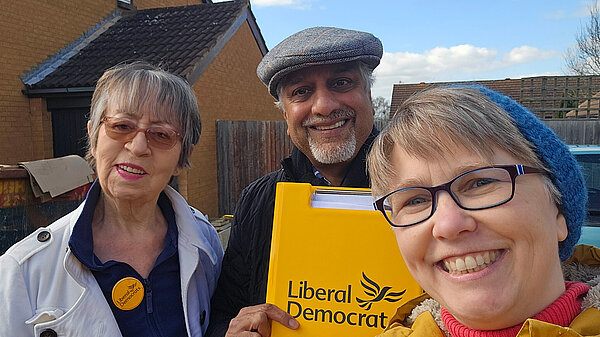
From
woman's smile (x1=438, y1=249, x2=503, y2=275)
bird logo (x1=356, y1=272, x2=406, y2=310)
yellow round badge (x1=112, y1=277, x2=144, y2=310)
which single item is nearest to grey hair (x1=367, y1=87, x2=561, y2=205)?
woman's smile (x1=438, y1=249, x2=503, y2=275)

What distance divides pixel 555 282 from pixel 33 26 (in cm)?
1040

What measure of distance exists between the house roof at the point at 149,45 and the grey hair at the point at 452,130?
7.10 metres

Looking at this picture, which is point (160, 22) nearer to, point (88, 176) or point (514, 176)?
point (88, 176)

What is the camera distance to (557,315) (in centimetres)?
104

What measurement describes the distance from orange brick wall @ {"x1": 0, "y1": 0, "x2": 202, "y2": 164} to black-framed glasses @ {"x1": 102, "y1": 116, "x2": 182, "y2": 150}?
8.21m

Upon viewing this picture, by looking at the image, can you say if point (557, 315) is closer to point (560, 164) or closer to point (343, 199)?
point (560, 164)

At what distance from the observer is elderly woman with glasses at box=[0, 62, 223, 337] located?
162cm

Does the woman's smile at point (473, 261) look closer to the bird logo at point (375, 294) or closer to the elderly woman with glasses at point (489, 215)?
the elderly woman with glasses at point (489, 215)

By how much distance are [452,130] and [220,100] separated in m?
8.89

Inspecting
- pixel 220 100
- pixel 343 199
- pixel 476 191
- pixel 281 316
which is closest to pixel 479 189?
pixel 476 191

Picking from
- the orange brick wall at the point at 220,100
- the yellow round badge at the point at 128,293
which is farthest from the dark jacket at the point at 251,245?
the orange brick wall at the point at 220,100

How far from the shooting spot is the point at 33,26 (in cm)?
874

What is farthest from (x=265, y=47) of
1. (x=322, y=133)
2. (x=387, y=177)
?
(x=387, y=177)

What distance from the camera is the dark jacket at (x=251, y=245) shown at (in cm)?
193
